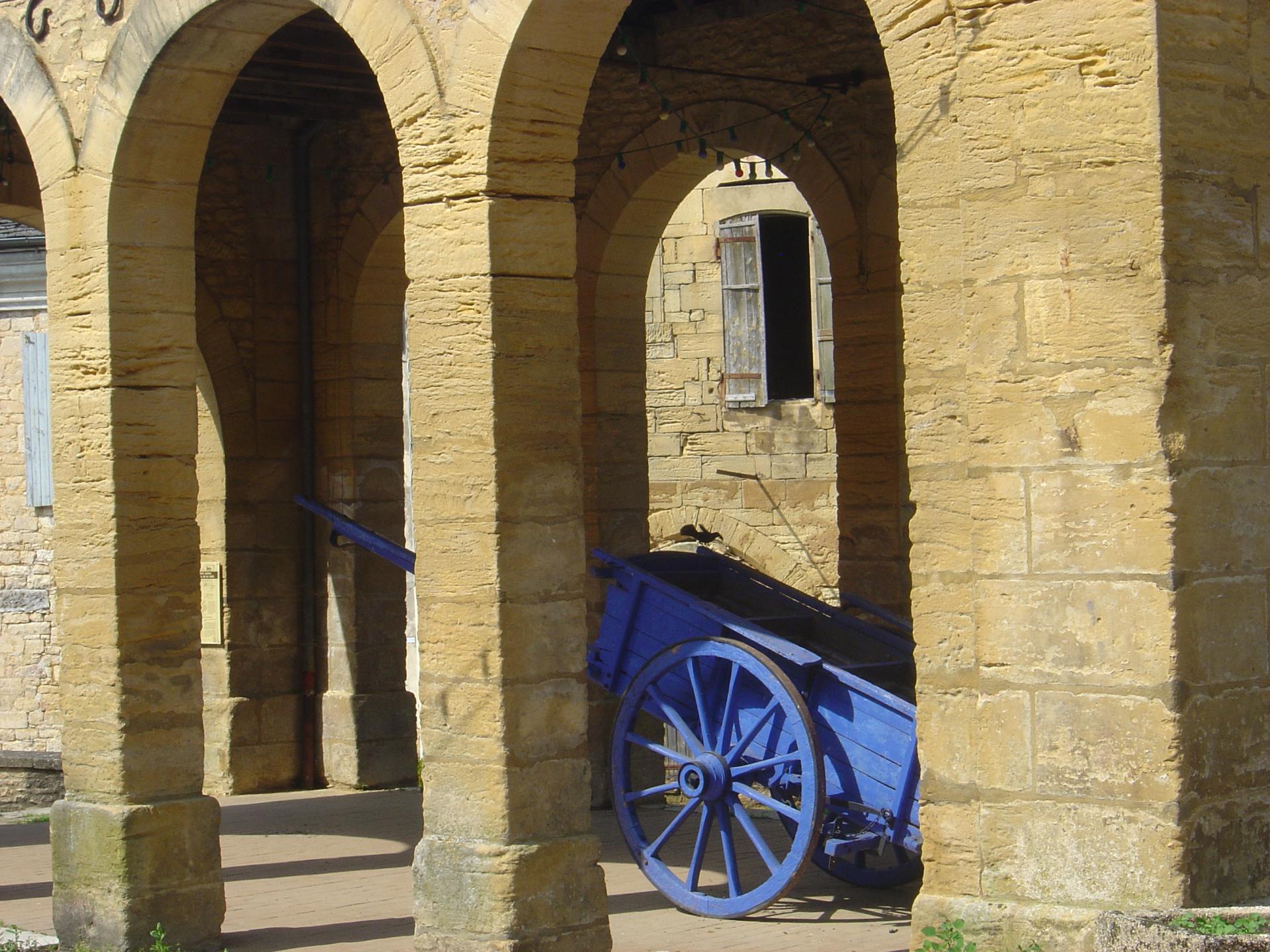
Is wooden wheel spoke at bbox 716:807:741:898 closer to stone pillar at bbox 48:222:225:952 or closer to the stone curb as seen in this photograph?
stone pillar at bbox 48:222:225:952

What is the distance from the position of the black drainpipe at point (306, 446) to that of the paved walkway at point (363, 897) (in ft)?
2.48

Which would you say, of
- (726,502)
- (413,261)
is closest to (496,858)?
(413,261)

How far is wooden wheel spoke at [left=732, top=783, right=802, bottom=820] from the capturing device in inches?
243

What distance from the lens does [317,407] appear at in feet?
34.4

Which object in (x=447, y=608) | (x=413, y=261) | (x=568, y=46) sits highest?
(x=568, y=46)

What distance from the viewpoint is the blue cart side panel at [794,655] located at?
240 inches

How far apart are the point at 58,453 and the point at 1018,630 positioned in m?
4.43

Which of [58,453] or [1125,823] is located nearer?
[1125,823]

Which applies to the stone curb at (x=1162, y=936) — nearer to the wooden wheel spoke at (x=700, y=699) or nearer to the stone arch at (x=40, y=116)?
the wooden wheel spoke at (x=700, y=699)

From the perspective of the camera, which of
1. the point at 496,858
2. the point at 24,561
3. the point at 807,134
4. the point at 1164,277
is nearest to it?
the point at 1164,277

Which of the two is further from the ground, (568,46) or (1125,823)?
(568,46)

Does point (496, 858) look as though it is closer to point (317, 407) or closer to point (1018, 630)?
point (1018, 630)

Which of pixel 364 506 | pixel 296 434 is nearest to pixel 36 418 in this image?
pixel 296 434

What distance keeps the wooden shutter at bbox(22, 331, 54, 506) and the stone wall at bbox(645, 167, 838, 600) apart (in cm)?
493
